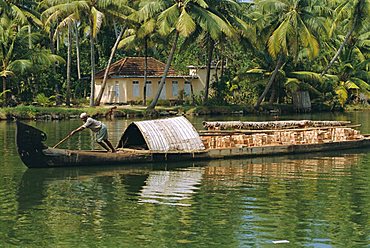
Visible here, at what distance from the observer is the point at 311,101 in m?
47.2

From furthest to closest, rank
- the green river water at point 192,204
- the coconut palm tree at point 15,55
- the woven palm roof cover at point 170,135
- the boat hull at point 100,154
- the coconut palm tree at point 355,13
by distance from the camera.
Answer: the coconut palm tree at point 355,13
the coconut palm tree at point 15,55
the woven palm roof cover at point 170,135
the boat hull at point 100,154
the green river water at point 192,204

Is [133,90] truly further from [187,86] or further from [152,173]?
[152,173]

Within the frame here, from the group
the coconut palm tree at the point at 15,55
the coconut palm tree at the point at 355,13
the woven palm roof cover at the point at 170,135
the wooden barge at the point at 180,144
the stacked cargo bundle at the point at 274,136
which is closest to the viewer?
the wooden barge at the point at 180,144

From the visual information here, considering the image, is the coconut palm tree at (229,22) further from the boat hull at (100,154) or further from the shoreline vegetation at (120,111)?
the boat hull at (100,154)

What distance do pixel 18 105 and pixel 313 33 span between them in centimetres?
1807

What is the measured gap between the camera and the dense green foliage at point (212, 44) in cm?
3656

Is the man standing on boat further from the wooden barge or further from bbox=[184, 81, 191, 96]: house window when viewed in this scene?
bbox=[184, 81, 191, 96]: house window

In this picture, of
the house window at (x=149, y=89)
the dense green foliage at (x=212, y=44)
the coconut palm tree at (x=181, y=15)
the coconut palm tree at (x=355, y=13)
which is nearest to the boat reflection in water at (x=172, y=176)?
the coconut palm tree at (x=181, y=15)

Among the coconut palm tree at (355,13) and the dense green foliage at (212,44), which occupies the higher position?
the coconut palm tree at (355,13)

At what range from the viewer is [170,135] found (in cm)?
1909

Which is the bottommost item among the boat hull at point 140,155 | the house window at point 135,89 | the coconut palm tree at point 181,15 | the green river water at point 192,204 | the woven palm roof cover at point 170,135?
the green river water at point 192,204

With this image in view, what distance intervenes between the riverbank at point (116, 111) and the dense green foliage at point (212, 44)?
4.77 ft

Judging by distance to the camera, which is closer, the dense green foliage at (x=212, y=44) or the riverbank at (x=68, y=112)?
the riverbank at (x=68, y=112)

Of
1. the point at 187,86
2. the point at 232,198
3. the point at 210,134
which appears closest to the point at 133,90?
the point at 187,86
